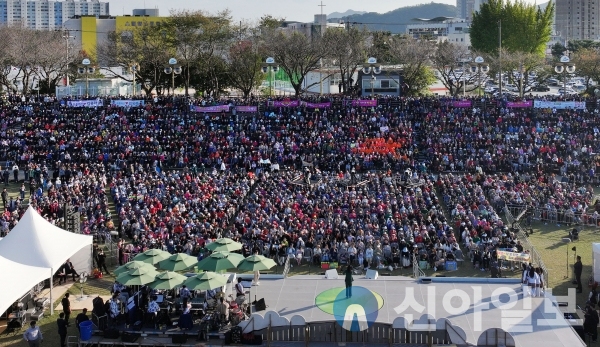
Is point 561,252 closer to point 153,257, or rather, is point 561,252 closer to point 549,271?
point 549,271

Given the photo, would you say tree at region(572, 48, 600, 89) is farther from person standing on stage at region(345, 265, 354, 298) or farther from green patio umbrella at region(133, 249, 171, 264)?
green patio umbrella at region(133, 249, 171, 264)

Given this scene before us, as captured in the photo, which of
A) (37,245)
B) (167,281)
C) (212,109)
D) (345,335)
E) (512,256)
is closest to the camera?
(345,335)

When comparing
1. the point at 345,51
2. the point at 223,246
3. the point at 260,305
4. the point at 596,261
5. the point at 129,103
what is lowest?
the point at 260,305

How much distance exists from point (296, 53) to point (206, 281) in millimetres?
46190

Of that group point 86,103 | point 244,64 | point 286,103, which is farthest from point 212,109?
point 244,64

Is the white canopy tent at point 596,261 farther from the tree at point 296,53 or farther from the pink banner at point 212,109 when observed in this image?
the tree at point 296,53

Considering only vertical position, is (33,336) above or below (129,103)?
below

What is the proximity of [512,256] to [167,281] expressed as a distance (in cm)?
1190

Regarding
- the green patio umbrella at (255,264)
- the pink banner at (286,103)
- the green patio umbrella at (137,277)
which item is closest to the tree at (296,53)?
the pink banner at (286,103)

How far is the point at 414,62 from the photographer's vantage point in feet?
230

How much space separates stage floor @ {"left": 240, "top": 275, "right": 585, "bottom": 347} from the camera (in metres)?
19.7

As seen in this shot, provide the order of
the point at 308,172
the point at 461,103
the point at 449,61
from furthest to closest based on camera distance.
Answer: the point at 449,61, the point at 461,103, the point at 308,172

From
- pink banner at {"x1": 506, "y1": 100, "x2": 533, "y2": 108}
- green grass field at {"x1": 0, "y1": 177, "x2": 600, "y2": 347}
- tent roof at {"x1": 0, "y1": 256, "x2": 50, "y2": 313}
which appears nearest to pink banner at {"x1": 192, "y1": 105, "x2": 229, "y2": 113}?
pink banner at {"x1": 506, "y1": 100, "x2": 533, "y2": 108}

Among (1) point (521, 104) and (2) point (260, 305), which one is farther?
(1) point (521, 104)
